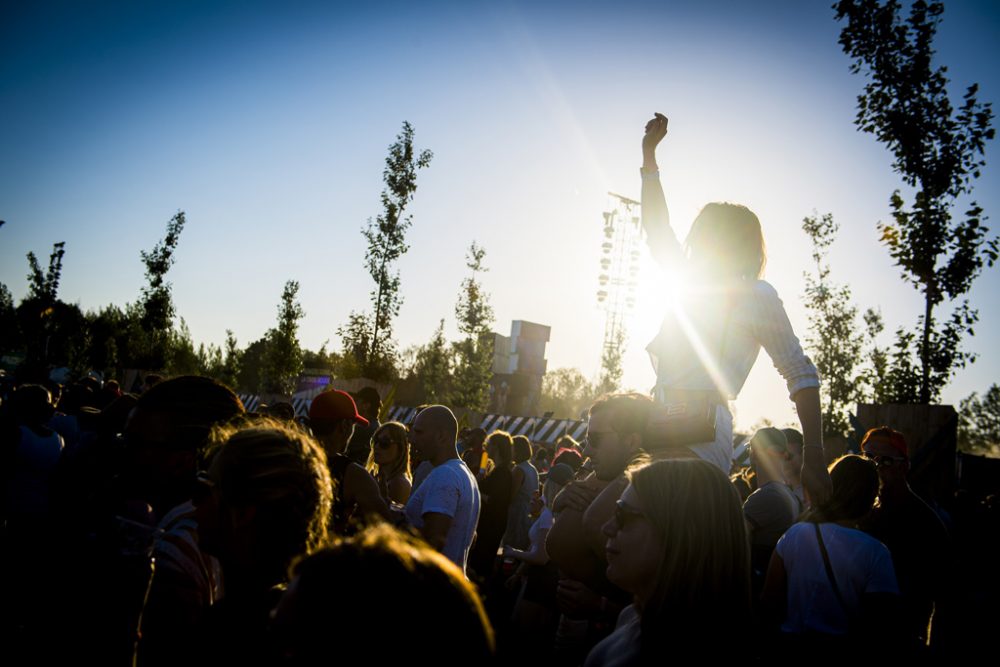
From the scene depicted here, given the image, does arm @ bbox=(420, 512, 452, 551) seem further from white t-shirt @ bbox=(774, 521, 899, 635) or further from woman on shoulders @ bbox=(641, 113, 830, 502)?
woman on shoulders @ bbox=(641, 113, 830, 502)

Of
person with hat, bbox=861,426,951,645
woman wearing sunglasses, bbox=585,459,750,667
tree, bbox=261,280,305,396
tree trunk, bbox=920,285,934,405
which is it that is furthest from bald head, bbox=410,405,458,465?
tree, bbox=261,280,305,396

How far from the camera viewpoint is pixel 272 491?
2.16 metres

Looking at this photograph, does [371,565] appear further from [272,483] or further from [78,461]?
[78,461]

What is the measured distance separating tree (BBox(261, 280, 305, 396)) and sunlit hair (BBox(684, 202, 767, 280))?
36586mm

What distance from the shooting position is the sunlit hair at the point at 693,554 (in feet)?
6.77

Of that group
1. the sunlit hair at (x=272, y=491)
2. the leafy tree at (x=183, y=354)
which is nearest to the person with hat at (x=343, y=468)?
the sunlit hair at (x=272, y=491)

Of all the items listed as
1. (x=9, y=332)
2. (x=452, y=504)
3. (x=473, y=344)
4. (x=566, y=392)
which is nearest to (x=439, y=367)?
(x=473, y=344)

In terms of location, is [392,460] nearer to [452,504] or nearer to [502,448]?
[452,504]

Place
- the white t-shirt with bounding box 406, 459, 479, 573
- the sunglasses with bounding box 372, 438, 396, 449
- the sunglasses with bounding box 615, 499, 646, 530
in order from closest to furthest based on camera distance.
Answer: the sunglasses with bounding box 615, 499, 646, 530
the white t-shirt with bounding box 406, 459, 479, 573
the sunglasses with bounding box 372, 438, 396, 449

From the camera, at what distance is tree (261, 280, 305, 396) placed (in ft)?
124

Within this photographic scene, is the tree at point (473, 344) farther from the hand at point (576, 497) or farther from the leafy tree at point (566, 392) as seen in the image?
the leafy tree at point (566, 392)

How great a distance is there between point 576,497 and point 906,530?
131 inches

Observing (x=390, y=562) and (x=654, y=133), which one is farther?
(x=654, y=133)

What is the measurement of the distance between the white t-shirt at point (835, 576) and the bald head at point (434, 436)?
287cm
